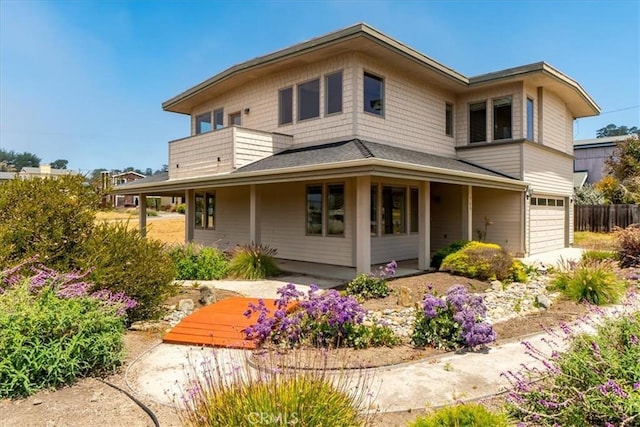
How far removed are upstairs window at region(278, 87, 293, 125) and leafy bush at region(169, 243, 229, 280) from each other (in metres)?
5.11

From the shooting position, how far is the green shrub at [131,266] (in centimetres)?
575

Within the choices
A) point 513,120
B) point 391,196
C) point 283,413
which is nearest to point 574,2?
point 513,120

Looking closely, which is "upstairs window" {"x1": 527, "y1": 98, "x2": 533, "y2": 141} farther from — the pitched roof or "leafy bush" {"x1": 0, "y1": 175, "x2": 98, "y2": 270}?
"leafy bush" {"x1": 0, "y1": 175, "x2": 98, "y2": 270}

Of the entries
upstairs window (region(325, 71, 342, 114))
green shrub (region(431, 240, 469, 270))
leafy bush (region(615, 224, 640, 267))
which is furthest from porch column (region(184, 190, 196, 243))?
leafy bush (region(615, 224, 640, 267))

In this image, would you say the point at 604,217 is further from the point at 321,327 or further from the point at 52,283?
the point at 52,283

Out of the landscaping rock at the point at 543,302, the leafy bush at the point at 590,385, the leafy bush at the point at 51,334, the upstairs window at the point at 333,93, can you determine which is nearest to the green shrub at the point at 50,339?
the leafy bush at the point at 51,334

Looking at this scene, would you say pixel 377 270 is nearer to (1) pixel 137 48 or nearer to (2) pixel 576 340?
(2) pixel 576 340

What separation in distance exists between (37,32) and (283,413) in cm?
1556

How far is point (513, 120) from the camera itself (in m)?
13.8

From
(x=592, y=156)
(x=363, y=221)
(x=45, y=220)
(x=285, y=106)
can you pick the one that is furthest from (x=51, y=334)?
(x=592, y=156)

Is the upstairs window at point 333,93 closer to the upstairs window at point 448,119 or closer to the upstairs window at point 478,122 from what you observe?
the upstairs window at point 448,119

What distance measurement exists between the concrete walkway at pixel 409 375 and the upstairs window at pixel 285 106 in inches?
371

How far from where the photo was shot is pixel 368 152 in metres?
9.42

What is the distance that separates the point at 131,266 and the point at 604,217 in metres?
24.5
